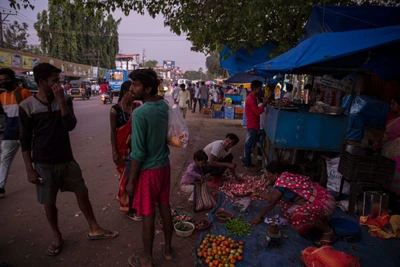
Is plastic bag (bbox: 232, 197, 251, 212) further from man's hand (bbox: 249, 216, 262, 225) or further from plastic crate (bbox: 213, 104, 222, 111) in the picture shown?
plastic crate (bbox: 213, 104, 222, 111)

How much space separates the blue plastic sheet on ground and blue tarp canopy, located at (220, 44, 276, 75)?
230 inches

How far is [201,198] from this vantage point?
4168mm

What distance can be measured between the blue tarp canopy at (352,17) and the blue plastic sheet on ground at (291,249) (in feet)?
15.7

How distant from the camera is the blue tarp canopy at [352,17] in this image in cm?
623

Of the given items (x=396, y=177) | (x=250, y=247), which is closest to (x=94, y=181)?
(x=250, y=247)

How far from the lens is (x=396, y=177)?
4.21 meters

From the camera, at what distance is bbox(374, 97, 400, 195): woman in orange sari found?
422 cm

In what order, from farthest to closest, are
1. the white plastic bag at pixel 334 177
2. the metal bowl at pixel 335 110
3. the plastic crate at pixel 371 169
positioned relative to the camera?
the metal bowl at pixel 335 110, the white plastic bag at pixel 334 177, the plastic crate at pixel 371 169

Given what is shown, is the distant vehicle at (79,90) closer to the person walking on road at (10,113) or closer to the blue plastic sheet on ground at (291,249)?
the person walking on road at (10,113)

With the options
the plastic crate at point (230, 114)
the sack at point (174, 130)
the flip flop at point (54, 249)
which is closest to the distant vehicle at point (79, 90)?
the plastic crate at point (230, 114)

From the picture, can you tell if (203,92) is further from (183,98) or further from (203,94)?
(183,98)

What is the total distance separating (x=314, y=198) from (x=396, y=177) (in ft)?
6.30

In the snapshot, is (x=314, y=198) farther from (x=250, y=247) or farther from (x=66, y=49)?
(x=66, y=49)

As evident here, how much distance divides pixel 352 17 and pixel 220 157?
15.4 feet
